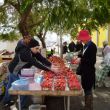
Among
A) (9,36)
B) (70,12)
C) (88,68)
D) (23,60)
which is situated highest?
(70,12)

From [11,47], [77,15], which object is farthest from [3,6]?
[11,47]

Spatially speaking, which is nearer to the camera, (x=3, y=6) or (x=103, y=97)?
(x=103, y=97)

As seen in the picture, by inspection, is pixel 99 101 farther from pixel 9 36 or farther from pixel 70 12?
pixel 9 36

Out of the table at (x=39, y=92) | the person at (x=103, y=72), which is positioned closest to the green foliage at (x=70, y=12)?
the person at (x=103, y=72)

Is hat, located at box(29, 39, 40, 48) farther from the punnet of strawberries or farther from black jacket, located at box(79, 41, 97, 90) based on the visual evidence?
black jacket, located at box(79, 41, 97, 90)

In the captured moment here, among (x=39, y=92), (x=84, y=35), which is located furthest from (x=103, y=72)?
(x=39, y=92)

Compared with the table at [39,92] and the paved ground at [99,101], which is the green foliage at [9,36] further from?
the table at [39,92]

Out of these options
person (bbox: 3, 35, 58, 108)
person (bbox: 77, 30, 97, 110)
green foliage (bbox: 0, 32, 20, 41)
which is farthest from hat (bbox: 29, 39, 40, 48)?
green foliage (bbox: 0, 32, 20, 41)

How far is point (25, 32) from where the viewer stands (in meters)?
11.8

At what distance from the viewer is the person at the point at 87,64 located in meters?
8.30

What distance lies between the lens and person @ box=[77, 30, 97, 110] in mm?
8305

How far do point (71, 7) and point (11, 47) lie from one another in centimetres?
1685

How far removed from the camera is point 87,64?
8.42 meters

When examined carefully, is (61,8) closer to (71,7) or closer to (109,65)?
(71,7)
